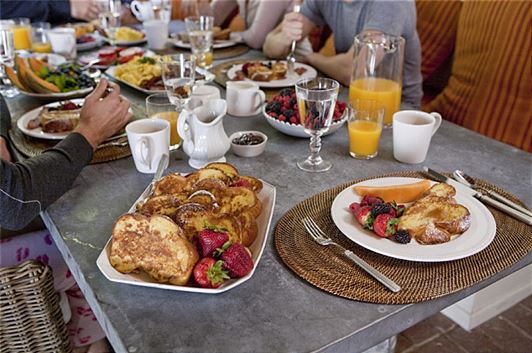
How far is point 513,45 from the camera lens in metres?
2.02

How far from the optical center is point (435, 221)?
0.95m

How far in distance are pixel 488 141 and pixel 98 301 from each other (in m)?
1.11

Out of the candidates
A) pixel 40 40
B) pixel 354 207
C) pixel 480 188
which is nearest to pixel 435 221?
pixel 354 207

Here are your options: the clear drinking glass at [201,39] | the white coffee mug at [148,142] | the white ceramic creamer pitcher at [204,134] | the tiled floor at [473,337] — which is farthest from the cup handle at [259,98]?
the tiled floor at [473,337]

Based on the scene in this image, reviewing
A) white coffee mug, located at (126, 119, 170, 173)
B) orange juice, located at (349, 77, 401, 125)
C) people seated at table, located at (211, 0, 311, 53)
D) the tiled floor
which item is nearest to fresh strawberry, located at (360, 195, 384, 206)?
white coffee mug, located at (126, 119, 170, 173)

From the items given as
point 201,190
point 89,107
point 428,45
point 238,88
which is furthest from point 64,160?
point 428,45

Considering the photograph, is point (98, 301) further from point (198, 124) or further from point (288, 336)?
point (198, 124)

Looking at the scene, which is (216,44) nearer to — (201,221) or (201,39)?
(201,39)

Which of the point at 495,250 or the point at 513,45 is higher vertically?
the point at 513,45

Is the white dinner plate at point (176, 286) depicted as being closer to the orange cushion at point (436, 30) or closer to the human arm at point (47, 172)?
the human arm at point (47, 172)

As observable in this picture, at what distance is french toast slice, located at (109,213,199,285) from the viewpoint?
0.85 m

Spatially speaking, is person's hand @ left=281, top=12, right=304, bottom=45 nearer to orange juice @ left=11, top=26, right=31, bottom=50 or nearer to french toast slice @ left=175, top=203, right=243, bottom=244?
orange juice @ left=11, top=26, right=31, bottom=50

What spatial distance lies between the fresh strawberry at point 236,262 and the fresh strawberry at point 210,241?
0.02 metres

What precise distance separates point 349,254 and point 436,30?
196cm
